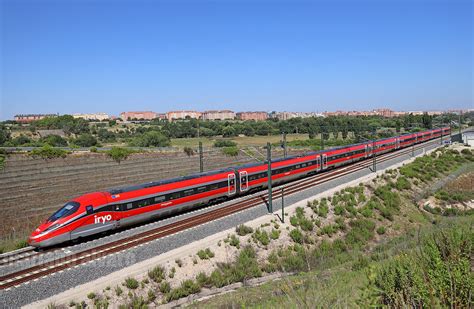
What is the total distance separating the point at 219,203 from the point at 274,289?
13.3 m

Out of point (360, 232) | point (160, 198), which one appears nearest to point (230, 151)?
point (360, 232)

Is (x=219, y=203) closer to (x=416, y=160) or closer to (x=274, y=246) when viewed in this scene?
(x=274, y=246)

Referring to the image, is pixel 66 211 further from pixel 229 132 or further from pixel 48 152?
pixel 229 132

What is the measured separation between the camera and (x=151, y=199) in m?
20.2

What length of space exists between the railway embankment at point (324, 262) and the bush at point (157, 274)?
0.13 ft

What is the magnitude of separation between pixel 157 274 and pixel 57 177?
24740 mm

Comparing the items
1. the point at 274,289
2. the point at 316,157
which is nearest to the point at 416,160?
the point at 316,157

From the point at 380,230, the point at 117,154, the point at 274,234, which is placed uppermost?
the point at 117,154

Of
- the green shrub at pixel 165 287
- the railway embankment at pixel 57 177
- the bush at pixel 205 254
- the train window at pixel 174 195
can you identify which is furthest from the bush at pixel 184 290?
the railway embankment at pixel 57 177

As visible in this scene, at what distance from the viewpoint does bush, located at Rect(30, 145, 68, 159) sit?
35125 millimetres

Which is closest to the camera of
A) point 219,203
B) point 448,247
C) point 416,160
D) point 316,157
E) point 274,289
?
point 448,247

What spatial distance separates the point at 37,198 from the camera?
31609mm

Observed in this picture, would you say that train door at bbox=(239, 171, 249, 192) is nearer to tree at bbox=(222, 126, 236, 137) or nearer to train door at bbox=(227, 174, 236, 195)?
train door at bbox=(227, 174, 236, 195)

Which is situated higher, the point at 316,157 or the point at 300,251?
the point at 316,157
